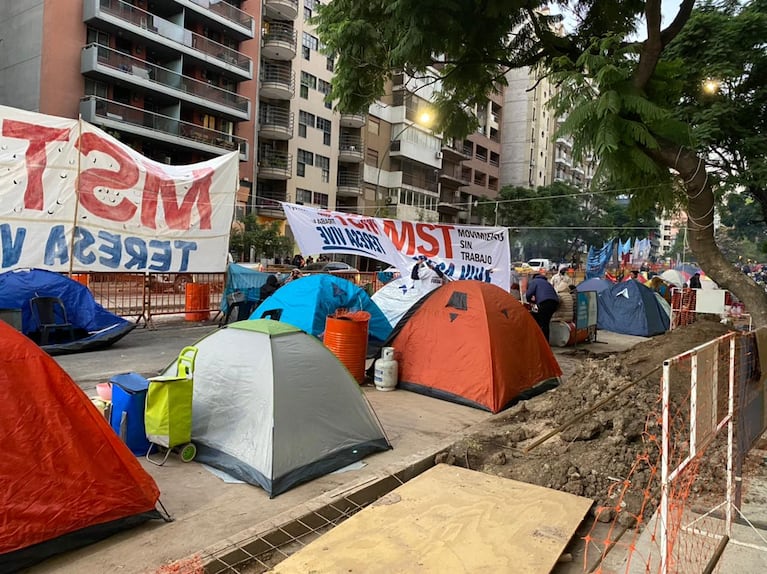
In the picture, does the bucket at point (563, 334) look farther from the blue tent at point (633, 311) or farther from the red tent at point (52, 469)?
the red tent at point (52, 469)

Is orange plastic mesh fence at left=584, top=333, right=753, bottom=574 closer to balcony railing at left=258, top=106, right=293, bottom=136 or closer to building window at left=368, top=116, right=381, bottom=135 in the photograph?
balcony railing at left=258, top=106, right=293, bottom=136

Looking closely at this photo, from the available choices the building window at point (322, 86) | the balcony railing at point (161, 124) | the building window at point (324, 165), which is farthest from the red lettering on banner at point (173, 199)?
the building window at point (322, 86)

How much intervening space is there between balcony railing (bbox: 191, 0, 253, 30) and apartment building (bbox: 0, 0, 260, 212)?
6 cm

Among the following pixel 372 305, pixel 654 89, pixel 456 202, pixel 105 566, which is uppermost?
pixel 456 202

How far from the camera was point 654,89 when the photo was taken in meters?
6.63

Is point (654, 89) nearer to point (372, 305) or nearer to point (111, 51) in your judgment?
point (372, 305)

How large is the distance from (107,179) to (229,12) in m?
26.4

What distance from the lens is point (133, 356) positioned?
373 inches

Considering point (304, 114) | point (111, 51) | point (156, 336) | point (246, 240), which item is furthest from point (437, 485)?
point (304, 114)

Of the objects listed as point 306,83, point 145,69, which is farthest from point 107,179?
point 306,83

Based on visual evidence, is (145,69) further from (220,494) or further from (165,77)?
(220,494)

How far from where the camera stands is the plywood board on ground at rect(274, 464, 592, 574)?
11.4 feet

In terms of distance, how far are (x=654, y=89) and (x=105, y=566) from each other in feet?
23.5

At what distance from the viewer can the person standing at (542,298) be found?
12.2 m
